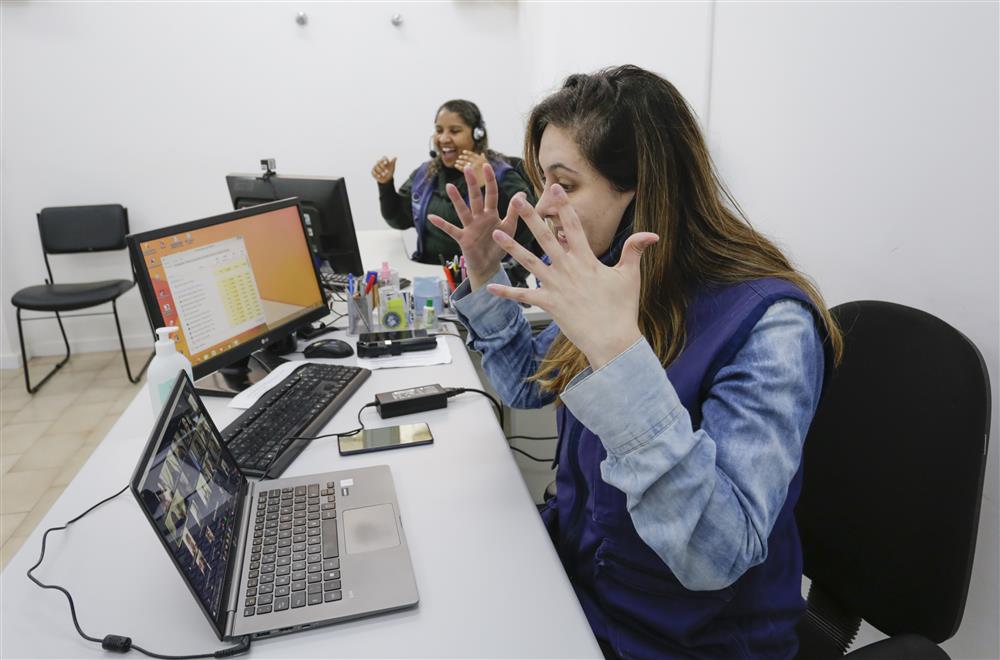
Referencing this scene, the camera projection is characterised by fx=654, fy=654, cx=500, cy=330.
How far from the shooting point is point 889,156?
1188 millimetres

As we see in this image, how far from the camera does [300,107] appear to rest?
3.93 metres

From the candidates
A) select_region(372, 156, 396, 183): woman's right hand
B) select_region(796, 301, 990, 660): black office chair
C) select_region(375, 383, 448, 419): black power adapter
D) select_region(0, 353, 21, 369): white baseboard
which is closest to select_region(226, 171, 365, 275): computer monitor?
select_region(375, 383, 448, 419): black power adapter

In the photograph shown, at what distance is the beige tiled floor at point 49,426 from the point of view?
2463 mm

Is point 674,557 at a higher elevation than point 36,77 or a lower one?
lower

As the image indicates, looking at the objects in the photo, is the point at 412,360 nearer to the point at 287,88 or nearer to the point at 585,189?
the point at 585,189

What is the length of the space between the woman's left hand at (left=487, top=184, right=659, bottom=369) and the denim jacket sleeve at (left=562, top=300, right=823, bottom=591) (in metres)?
0.03

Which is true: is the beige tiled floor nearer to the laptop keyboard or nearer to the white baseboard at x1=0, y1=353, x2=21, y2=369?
the white baseboard at x1=0, y1=353, x2=21, y2=369

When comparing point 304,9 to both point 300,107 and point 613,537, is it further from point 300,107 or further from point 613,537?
point 613,537

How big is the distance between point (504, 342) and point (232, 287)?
676 millimetres

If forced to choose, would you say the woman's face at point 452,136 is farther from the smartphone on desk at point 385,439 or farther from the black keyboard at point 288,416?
the smartphone on desk at point 385,439

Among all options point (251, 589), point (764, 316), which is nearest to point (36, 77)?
point (251, 589)

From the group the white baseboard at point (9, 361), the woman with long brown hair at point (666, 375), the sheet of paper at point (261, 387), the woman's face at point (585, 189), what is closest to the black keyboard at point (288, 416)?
the sheet of paper at point (261, 387)

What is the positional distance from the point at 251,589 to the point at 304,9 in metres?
3.77

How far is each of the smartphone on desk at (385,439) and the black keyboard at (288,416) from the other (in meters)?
0.09
